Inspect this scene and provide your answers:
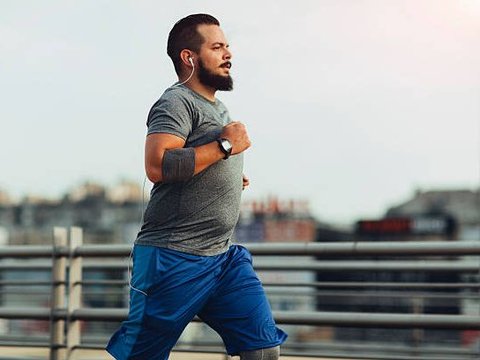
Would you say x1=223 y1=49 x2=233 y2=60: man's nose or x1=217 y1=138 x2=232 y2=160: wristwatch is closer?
x1=217 y1=138 x2=232 y2=160: wristwatch

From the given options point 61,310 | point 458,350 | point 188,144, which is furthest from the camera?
point 458,350

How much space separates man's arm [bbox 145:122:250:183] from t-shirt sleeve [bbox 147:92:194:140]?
0.09 ft

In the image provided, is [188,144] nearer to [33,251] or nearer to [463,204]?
[33,251]

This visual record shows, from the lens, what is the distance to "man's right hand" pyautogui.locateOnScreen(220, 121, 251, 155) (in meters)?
4.18

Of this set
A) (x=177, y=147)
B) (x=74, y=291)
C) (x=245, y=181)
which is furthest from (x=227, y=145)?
(x=74, y=291)

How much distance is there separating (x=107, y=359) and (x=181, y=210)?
3691 millimetres

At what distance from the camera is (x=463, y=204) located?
144m

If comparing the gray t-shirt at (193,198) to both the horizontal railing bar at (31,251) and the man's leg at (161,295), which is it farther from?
the horizontal railing bar at (31,251)

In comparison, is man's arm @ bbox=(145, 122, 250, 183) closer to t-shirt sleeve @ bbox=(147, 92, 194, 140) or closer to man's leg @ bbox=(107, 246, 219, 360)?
t-shirt sleeve @ bbox=(147, 92, 194, 140)

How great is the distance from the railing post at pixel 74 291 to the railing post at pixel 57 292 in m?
0.07

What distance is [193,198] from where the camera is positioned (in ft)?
14.0

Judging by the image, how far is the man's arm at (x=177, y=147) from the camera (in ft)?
13.6

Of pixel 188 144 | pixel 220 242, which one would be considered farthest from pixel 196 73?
pixel 220 242

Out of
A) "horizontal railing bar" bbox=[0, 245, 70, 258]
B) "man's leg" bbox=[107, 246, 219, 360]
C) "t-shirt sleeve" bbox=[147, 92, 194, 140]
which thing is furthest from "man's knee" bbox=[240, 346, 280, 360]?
"horizontal railing bar" bbox=[0, 245, 70, 258]
